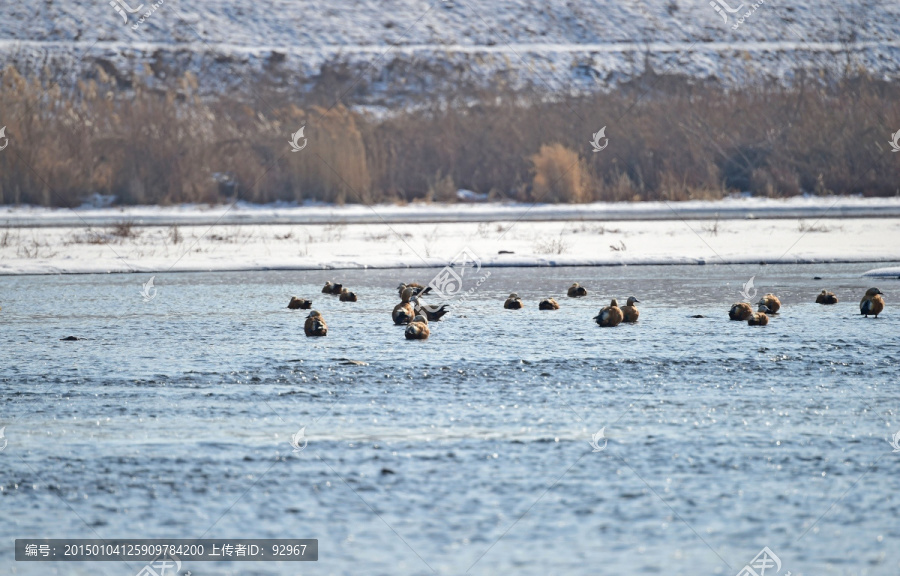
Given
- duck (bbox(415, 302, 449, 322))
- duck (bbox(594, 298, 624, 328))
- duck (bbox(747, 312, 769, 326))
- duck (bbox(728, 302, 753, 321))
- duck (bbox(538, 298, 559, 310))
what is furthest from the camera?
duck (bbox(538, 298, 559, 310))

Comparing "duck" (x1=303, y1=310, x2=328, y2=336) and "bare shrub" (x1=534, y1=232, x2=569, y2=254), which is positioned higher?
"bare shrub" (x1=534, y1=232, x2=569, y2=254)

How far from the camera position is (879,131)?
22984 millimetres

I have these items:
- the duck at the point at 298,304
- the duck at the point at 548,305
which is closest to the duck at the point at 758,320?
the duck at the point at 548,305

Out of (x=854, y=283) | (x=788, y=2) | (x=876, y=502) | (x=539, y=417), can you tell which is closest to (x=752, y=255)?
(x=854, y=283)

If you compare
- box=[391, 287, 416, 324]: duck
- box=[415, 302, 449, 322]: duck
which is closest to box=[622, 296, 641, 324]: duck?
box=[415, 302, 449, 322]: duck

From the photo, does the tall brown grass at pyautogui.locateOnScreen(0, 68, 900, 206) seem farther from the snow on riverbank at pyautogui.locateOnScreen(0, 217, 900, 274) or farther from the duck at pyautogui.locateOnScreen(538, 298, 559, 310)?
the duck at pyautogui.locateOnScreen(538, 298, 559, 310)

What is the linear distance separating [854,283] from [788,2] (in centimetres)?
5825

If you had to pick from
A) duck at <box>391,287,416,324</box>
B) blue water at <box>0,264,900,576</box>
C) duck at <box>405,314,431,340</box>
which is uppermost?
duck at <box>391,287,416,324</box>

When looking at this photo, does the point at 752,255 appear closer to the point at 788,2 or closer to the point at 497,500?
the point at 497,500

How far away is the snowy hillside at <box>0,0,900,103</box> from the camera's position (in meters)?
52.2

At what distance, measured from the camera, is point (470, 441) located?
4.84 m

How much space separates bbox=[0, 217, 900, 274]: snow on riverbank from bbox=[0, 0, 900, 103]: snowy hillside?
32.2m

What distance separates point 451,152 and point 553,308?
Result: 51.8 feet

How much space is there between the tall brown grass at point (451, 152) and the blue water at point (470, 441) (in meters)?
14.2
